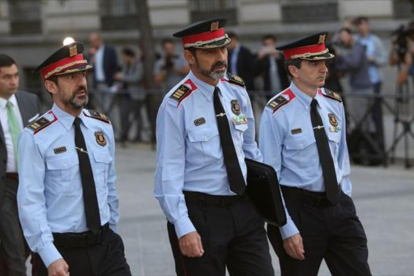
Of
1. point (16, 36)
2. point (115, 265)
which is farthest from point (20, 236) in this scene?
point (16, 36)

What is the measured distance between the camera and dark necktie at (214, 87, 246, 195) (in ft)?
19.4

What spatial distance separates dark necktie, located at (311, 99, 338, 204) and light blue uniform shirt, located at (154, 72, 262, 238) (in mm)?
594

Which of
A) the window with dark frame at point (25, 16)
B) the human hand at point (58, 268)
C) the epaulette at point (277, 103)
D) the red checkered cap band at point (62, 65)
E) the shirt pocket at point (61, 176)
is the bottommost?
the window with dark frame at point (25, 16)

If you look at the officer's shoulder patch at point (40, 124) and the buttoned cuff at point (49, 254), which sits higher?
the officer's shoulder patch at point (40, 124)

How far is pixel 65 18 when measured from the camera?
97.0 feet

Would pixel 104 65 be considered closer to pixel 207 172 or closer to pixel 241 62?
pixel 241 62

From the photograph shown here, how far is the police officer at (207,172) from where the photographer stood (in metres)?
5.89

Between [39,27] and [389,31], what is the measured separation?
1286 cm

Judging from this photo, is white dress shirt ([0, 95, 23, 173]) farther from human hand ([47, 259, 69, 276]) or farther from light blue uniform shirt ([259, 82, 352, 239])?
human hand ([47, 259, 69, 276])

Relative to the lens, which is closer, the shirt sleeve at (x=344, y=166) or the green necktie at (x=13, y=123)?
the shirt sleeve at (x=344, y=166)

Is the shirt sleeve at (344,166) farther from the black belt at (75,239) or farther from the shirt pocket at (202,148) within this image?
the black belt at (75,239)

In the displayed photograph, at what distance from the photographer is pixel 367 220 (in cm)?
1079

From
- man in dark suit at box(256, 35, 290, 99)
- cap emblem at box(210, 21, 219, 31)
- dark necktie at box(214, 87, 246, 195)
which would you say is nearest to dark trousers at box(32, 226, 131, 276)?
dark necktie at box(214, 87, 246, 195)

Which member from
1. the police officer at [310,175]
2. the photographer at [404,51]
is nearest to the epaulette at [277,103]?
the police officer at [310,175]
